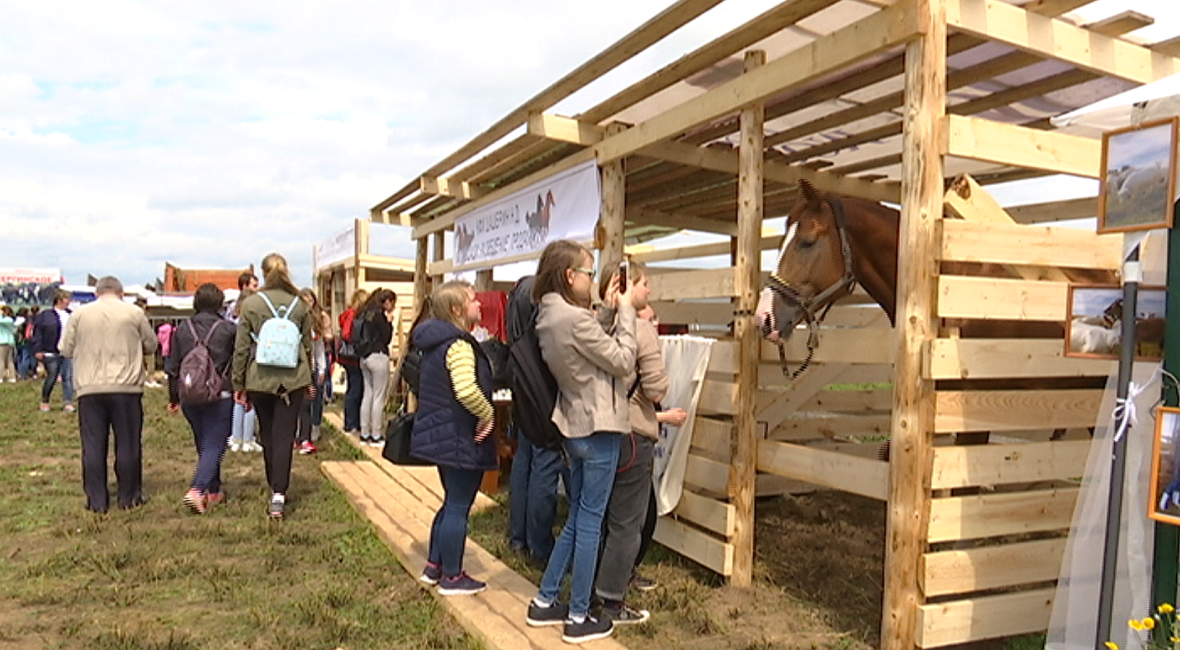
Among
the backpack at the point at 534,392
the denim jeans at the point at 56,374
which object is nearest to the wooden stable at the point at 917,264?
the backpack at the point at 534,392

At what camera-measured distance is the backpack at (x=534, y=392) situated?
3900mm

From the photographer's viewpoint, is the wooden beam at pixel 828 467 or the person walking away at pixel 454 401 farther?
the person walking away at pixel 454 401

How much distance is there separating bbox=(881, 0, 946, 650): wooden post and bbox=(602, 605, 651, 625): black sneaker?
4.07ft

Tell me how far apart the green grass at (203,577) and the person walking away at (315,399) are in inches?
62.5

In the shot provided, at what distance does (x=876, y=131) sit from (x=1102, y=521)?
10.6ft

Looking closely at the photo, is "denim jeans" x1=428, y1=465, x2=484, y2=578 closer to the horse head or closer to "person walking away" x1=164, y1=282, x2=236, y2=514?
the horse head

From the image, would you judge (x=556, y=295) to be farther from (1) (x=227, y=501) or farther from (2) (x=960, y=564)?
(1) (x=227, y=501)

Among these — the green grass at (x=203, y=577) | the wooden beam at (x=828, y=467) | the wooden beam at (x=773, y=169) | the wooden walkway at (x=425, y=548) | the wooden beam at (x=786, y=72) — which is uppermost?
the wooden beam at (x=786, y=72)

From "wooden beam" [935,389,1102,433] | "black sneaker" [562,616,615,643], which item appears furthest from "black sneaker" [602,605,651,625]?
"wooden beam" [935,389,1102,433]

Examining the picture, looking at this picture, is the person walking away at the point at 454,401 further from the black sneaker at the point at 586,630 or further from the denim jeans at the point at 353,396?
the denim jeans at the point at 353,396

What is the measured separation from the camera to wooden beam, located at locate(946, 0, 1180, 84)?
3.67 metres

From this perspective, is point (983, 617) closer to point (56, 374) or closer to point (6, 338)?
point (56, 374)

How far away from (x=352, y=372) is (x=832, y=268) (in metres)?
6.76

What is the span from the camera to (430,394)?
4328mm
